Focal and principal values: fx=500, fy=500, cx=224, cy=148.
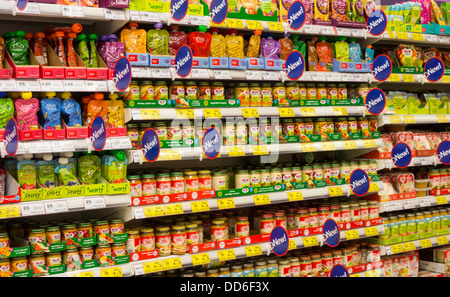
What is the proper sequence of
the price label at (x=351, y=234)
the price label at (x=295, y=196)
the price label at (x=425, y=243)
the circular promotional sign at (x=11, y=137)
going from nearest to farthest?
the circular promotional sign at (x=11, y=137) < the price label at (x=295, y=196) < the price label at (x=351, y=234) < the price label at (x=425, y=243)

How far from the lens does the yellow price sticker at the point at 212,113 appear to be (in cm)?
346

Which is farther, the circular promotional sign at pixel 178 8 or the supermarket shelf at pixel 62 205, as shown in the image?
the circular promotional sign at pixel 178 8

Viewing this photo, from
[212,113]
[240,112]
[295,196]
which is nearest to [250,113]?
[240,112]

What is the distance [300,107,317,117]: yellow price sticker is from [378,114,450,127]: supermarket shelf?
752mm

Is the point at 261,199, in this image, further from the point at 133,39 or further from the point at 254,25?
the point at 133,39

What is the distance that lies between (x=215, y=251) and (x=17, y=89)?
1659 millimetres

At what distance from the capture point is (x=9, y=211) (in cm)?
277

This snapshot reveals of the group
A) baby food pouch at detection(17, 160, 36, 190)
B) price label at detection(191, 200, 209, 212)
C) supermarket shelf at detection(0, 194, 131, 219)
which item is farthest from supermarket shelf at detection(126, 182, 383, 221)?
baby food pouch at detection(17, 160, 36, 190)

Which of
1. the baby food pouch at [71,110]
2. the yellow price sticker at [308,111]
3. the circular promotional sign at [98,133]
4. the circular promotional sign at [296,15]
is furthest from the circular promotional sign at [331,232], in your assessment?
the baby food pouch at [71,110]

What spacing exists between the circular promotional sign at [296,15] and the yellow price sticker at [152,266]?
199 cm

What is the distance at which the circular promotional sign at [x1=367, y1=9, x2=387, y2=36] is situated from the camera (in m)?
4.17

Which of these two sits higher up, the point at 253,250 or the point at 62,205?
the point at 62,205

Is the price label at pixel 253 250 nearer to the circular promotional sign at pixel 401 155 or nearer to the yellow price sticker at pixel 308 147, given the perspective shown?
the yellow price sticker at pixel 308 147

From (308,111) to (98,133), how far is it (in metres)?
1.71
